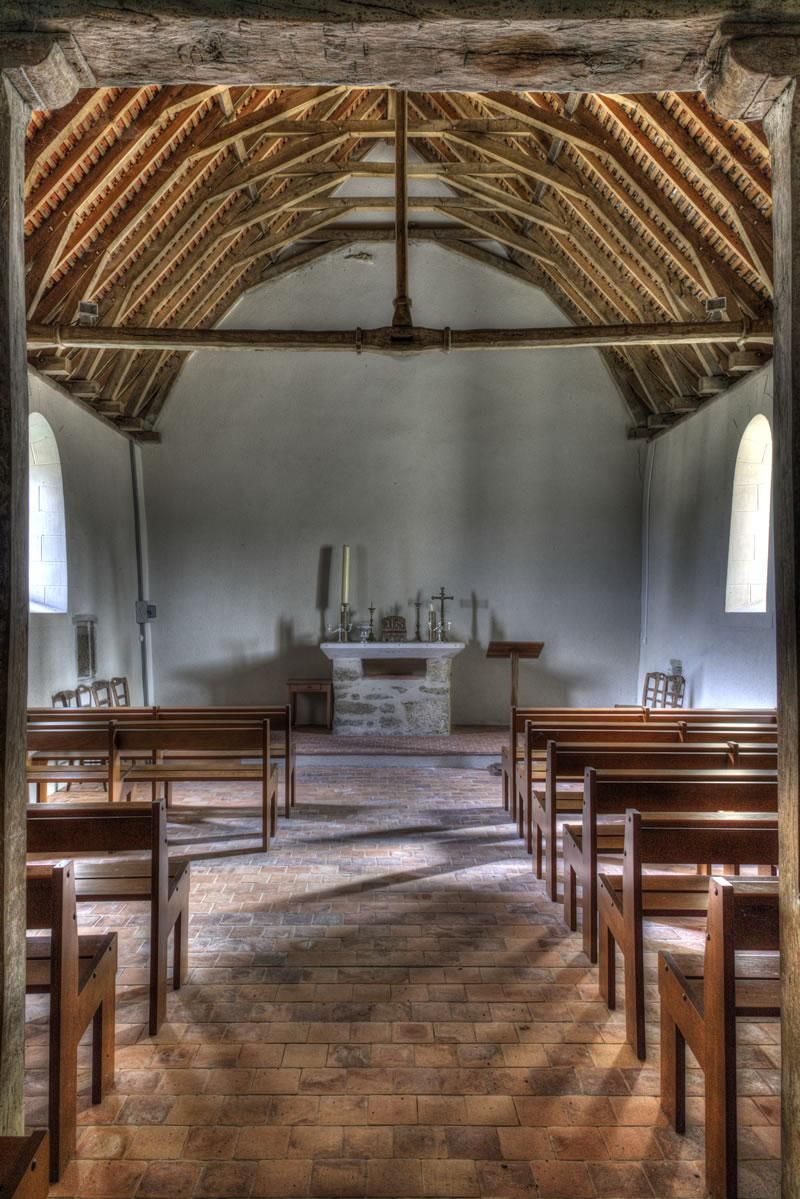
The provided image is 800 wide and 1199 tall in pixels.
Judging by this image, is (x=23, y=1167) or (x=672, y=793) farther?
(x=672, y=793)

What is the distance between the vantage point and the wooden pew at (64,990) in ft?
6.99

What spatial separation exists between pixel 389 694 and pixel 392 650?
0.53 metres

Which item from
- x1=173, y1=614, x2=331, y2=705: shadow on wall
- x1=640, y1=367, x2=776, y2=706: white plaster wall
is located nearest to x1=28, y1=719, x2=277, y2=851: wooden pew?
x1=640, y1=367, x2=776, y2=706: white plaster wall

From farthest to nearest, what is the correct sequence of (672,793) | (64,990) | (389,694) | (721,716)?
(389,694)
(721,716)
(672,793)
(64,990)

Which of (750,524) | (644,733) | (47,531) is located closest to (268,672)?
(47,531)

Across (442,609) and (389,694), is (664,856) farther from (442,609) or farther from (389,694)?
(442,609)

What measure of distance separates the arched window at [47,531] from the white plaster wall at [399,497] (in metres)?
2.60

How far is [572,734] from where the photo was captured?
4953 millimetres

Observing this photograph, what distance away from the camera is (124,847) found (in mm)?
2850

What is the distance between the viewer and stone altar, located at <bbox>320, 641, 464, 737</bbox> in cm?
923

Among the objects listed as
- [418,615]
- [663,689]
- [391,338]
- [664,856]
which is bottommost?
[664,856]

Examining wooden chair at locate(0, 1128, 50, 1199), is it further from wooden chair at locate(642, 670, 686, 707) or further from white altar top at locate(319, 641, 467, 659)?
wooden chair at locate(642, 670, 686, 707)

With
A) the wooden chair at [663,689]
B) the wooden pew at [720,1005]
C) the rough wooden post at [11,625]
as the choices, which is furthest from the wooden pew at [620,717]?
the rough wooden post at [11,625]

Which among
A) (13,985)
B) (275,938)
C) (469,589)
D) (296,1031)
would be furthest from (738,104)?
(469,589)
